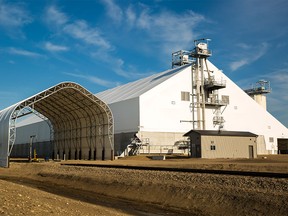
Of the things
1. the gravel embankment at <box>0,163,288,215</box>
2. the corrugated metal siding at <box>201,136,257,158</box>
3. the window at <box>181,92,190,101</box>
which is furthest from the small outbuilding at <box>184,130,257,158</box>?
the gravel embankment at <box>0,163,288,215</box>


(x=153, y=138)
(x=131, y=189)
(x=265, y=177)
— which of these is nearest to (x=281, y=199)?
A: (x=265, y=177)

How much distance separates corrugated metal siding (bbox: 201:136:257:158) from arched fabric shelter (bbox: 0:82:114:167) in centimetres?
1352

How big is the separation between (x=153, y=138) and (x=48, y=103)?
18.3 metres

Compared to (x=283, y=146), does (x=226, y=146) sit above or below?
below

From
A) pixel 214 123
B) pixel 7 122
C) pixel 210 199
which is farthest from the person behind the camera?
pixel 214 123

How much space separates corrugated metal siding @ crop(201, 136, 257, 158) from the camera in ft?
153

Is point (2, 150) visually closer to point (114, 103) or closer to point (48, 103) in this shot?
point (48, 103)

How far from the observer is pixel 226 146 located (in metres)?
48.4

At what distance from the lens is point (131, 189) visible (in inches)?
942

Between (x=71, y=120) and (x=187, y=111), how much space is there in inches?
799

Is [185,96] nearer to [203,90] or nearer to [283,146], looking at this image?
[203,90]

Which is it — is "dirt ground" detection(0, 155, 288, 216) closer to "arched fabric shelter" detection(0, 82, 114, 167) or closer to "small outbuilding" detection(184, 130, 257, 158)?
"small outbuilding" detection(184, 130, 257, 158)

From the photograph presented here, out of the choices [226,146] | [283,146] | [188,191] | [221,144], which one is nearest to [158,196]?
[188,191]

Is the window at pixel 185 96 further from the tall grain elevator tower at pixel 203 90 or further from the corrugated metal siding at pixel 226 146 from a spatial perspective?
the corrugated metal siding at pixel 226 146
